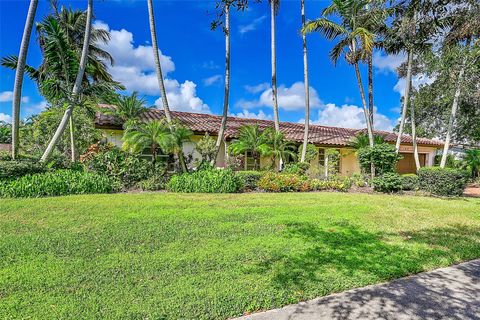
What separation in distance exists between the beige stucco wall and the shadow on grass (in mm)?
9472

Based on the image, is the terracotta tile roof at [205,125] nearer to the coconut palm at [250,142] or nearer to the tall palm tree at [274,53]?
the coconut palm at [250,142]

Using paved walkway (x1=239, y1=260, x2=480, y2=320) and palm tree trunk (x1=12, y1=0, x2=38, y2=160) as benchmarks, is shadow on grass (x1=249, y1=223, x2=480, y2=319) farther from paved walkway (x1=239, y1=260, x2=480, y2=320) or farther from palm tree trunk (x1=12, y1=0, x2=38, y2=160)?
palm tree trunk (x1=12, y1=0, x2=38, y2=160)

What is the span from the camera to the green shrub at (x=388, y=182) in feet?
42.7

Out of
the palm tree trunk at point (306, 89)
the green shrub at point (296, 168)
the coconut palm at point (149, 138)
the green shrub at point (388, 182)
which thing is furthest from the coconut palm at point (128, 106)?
the green shrub at point (388, 182)

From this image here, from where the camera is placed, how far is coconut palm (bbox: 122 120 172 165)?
11586 millimetres

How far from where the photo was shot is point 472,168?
20578mm

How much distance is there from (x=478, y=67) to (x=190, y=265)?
958cm

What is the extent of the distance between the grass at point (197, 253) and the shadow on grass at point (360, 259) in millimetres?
21

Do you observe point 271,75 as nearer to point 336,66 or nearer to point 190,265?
point 336,66

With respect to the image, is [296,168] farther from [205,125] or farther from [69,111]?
[69,111]

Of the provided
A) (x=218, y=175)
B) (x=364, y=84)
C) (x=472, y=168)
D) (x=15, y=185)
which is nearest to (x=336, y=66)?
(x=364, y=84)

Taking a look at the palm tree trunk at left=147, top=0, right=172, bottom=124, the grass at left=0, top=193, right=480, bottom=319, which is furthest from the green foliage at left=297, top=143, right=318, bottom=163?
the palm tree trunk at left=147, top=0, right=172, bottom=124

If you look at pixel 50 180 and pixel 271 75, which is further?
pixel 271 75

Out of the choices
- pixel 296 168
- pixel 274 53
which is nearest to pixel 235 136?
pixel 296 168
